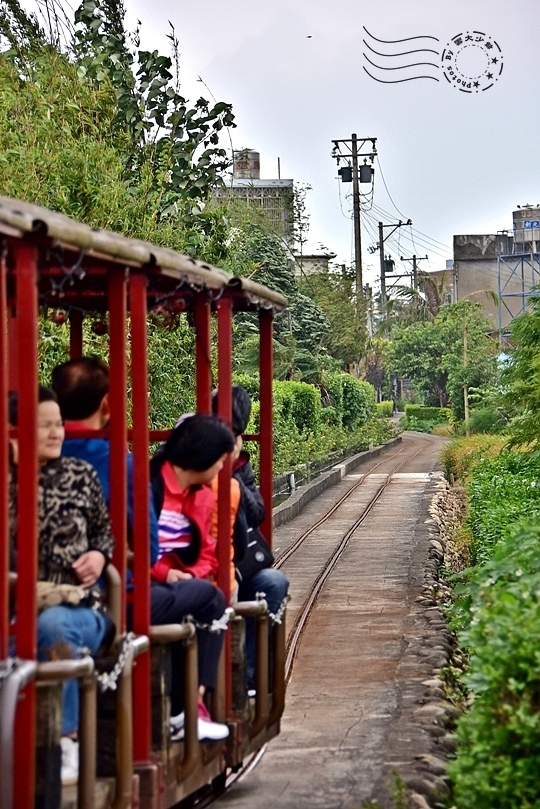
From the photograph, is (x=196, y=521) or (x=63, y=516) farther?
(x=196, y=521)

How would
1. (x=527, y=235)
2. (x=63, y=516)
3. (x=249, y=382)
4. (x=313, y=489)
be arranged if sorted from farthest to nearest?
(x=527, y=235), (x=313, y=489), (x=249, y=382), (x=63, y=516)

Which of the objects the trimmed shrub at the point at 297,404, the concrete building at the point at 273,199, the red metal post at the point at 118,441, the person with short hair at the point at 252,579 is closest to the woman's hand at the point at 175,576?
the red metal post at the point at 118,441

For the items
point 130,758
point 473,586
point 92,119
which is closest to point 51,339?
point 92,119

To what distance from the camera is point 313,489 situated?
84.5ft

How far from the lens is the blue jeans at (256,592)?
6.91 metres

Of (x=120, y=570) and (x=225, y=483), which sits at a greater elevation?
(x=225, y=483)

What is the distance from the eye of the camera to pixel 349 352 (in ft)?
155

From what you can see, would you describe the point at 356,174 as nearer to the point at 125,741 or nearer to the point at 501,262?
the point at 501,262

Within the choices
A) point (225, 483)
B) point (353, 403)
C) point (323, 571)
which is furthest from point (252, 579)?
point (353, 403)

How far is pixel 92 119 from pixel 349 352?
34.0m

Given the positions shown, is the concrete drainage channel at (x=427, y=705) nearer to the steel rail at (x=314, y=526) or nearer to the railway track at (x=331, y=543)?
the railway track at (x=331, y=543)

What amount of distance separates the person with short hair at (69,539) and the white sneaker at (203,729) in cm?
108

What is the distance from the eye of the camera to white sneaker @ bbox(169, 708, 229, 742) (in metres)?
5.67

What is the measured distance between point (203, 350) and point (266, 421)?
1.48 meters
